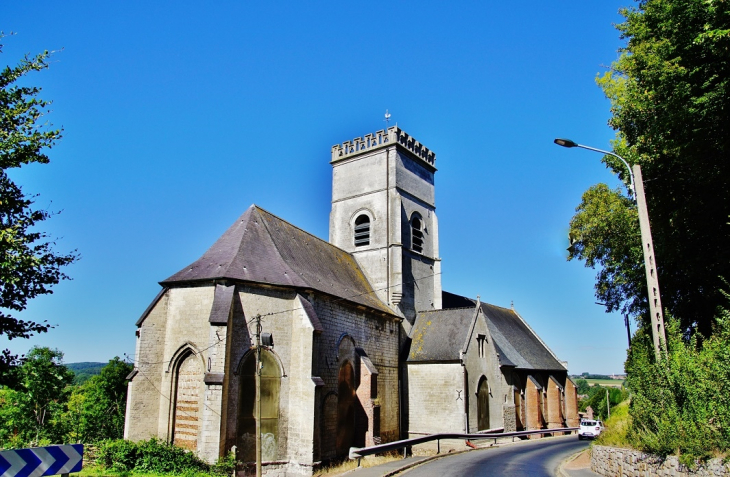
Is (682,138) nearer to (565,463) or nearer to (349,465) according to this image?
(565,463)

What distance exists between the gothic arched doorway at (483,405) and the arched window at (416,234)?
8408 millimetres

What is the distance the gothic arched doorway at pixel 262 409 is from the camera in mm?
17219

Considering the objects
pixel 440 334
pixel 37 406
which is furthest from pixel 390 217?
pixel 37 406

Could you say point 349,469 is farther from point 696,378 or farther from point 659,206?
point 659,206

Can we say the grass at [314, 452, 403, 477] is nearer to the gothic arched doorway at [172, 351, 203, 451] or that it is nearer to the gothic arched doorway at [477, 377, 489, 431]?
the gothic arched doorway at [172, 351, 203, 451]

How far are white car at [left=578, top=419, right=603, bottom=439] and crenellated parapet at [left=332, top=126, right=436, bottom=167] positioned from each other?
60.4 ft

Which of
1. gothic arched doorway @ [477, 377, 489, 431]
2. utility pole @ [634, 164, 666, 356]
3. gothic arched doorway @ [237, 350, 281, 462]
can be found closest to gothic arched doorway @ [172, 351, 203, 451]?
gothic arched doorway @ [237, 350, 281, 462]

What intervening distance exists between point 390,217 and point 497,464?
14933mm

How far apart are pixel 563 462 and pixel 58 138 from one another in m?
18.8

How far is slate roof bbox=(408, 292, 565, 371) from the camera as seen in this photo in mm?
26812

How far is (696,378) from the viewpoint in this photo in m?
10.3

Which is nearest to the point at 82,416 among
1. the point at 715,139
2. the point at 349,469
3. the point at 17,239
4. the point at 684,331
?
the point at 349,469

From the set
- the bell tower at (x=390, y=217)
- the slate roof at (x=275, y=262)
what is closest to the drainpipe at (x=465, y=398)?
the bell tower at (x=390, y=217)

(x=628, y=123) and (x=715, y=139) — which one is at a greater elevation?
(x=628, y=123)
